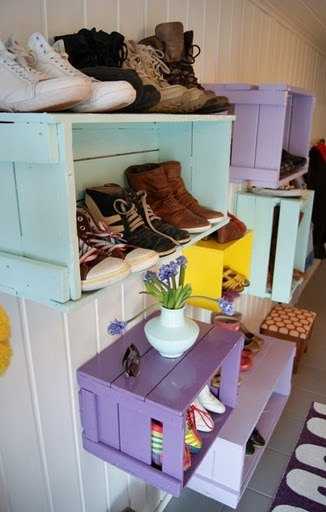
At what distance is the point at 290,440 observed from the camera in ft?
6.96

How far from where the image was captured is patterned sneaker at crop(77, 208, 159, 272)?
2.89 feet

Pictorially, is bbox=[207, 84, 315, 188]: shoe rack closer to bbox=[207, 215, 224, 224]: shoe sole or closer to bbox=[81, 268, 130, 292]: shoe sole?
bbox=[207, 215, 224, 224]: shoe sole

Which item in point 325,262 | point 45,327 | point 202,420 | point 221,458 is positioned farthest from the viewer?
point 325,262

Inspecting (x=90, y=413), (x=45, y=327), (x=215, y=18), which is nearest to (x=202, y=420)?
(x=90, y=413)

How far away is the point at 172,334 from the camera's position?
1210mm

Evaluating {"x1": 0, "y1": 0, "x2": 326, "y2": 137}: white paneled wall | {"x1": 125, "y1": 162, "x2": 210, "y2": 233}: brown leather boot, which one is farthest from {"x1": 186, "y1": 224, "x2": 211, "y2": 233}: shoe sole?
{"x1": 0, "y1": 0, "x2": 326, "y2": 137}: white paneled wall

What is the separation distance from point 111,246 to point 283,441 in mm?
1712

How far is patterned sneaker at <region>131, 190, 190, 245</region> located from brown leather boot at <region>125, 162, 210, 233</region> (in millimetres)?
60

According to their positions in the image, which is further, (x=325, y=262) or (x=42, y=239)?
(x=325, y=262)

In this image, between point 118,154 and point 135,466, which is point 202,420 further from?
point 118,154

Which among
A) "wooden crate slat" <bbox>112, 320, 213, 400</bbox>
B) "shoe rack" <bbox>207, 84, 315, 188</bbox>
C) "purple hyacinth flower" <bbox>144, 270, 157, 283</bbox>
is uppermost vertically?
"shoe rack" <bbox>207, 84, 315, 188</bbox>

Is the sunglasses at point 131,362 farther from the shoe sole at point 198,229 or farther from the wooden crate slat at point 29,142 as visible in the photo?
the wooden crate slat at point 29,142

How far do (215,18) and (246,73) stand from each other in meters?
0.46

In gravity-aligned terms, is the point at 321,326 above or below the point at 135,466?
below
